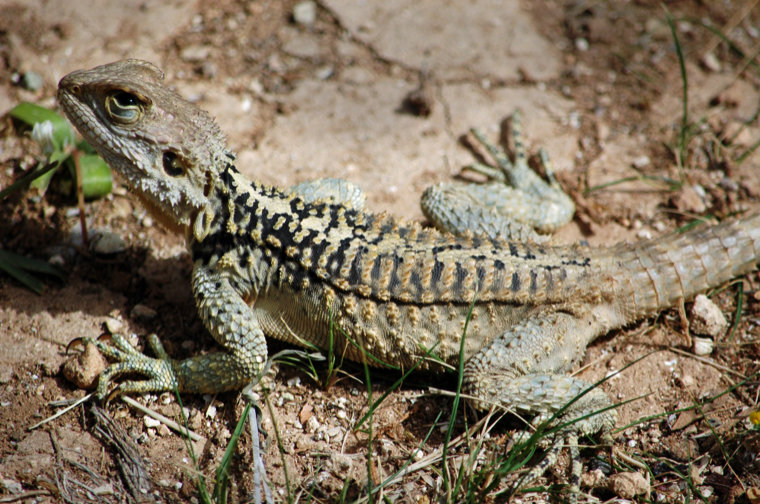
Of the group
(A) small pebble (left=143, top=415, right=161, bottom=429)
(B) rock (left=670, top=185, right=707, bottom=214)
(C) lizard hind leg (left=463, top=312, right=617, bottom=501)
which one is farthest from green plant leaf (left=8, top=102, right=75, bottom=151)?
(B) rock (left=670, top=185, right=707, bottom=214)

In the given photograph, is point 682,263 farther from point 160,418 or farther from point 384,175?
point 160,418

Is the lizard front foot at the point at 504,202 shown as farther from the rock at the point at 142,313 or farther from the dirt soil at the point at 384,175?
the rock at the point at 142,313

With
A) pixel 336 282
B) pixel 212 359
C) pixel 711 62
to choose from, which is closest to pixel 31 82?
pixel 212 359

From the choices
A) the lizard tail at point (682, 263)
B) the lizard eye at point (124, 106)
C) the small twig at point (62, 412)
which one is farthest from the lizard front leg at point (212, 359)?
the lizard tail at point (682, 263)

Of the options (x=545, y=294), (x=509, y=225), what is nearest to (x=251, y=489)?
(x=545, y=294)

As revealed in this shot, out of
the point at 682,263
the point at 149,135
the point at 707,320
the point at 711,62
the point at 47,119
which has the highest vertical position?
the point at 149,135

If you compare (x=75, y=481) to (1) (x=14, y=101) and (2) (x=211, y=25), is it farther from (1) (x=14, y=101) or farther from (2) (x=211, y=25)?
(2) (x=211, y=25)
